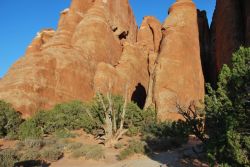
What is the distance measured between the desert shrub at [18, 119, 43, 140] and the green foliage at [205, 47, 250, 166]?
1745cm

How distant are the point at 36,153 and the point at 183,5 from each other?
73.1 feet

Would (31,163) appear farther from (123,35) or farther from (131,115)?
(123,35)

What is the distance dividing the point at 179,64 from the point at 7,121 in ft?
52.3

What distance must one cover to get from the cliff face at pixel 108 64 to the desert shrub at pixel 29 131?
4.98 m

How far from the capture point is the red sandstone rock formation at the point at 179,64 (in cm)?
2784

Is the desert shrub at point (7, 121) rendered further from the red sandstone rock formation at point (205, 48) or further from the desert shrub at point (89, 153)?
the red sandstone rock formation at point (205, 48)

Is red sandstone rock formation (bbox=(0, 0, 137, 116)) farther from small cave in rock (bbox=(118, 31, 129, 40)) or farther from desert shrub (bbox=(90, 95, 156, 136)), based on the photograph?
desert shrub (bbox=(90, 95, 156, 136))

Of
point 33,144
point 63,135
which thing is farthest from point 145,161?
point 63,135

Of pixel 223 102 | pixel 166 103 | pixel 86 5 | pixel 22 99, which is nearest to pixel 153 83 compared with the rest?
pixel 166 103

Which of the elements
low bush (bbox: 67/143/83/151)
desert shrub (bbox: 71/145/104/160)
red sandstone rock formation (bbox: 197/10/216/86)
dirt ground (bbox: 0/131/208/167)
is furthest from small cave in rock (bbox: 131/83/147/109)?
desert shrub (bbox: 71/145/104/160)

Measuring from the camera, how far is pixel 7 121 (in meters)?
27.2

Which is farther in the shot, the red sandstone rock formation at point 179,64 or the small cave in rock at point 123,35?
the small cave in rock at point 123,35

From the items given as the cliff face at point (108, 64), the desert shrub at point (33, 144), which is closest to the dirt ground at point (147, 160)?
the desert shrub at point (33, 144)

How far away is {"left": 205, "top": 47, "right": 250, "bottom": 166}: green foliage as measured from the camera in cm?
828
